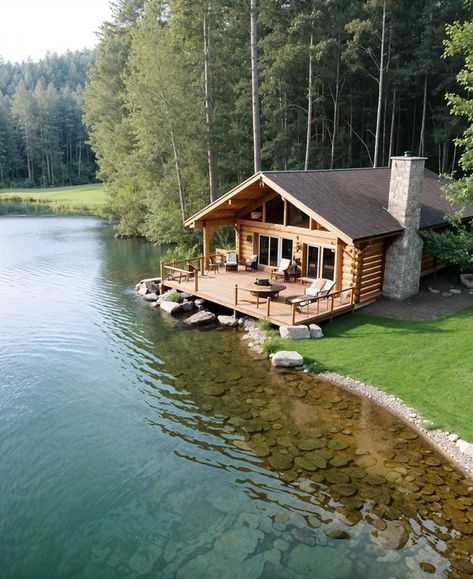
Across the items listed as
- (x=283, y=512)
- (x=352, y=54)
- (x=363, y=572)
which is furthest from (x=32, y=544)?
(x=352, y=54)

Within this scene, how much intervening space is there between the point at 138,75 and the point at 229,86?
5571 mm

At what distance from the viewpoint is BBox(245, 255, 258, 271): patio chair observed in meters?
22.7

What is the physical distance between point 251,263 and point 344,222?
609 cm

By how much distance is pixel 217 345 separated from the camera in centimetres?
1683

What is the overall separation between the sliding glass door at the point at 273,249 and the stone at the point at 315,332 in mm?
5724

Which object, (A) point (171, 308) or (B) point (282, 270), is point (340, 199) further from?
(A) point (171, 308)

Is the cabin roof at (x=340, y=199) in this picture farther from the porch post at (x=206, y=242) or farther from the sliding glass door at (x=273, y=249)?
the sliding glass door at (x=273, y=249)

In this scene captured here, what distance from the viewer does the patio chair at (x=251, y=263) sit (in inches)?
893

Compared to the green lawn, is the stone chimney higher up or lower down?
higher up

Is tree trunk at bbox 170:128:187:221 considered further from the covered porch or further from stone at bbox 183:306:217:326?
stone at bbox 183:306:217:326

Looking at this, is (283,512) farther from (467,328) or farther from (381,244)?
(381,244)

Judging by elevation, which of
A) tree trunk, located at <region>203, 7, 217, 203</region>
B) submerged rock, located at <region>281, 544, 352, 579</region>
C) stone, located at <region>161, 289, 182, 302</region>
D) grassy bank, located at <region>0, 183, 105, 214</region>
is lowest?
submerged rock, located at <region>281, 544, 352, 579</region>

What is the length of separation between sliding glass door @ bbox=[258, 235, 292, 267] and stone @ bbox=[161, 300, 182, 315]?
477 cm

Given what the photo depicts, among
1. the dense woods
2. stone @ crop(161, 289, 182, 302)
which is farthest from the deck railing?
the dense woods
